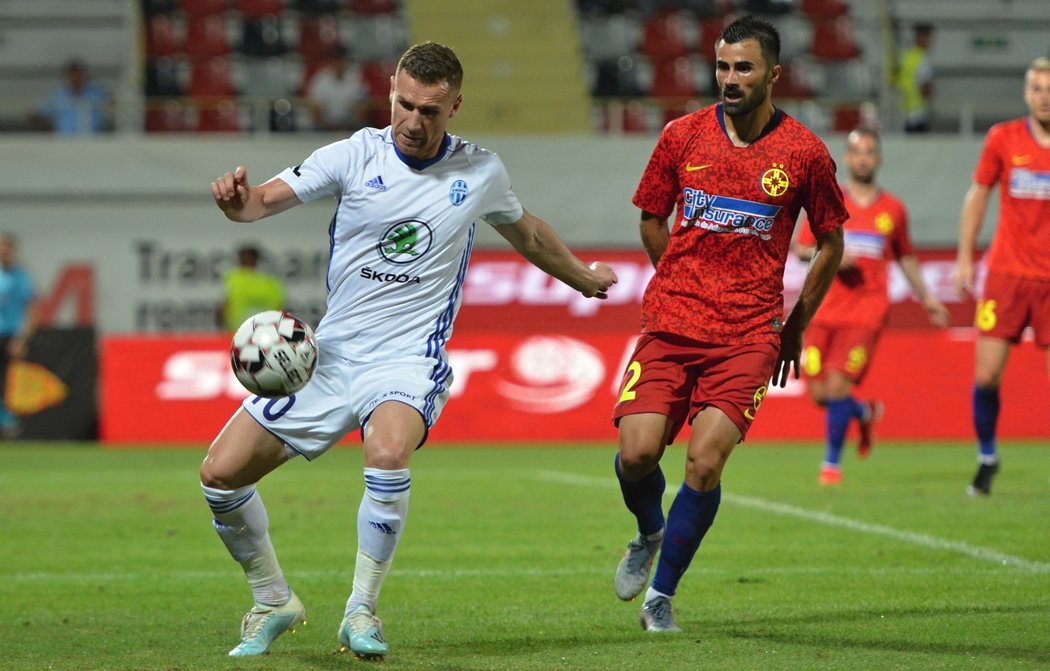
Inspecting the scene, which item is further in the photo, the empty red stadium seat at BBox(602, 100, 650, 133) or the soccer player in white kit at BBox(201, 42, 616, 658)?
the empty red stadium seat at BBox(602, 100, 650, 133)

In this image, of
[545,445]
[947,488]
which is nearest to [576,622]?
[947,488]

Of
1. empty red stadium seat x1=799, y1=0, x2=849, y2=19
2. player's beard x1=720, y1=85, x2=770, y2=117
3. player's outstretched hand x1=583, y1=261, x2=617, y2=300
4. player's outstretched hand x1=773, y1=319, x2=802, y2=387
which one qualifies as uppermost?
player's beard x1=720, y1=85, x2=770, y2=117

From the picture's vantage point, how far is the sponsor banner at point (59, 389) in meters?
17.2

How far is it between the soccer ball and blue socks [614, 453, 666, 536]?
1.46m

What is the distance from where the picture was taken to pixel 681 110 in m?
21.5

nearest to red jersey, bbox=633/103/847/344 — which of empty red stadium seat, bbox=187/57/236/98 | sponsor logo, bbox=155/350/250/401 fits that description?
sponsor logo, bbox=155/350/250/401

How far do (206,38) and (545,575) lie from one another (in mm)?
17289

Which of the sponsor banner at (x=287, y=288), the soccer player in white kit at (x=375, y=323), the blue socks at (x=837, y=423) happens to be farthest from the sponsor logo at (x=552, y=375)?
the soccer player in white kit at (x=375, y=323)

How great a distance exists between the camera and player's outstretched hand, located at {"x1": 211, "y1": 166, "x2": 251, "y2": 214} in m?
5.33

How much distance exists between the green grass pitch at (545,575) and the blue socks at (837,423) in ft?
0.95

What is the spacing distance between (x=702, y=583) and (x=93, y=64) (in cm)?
1832

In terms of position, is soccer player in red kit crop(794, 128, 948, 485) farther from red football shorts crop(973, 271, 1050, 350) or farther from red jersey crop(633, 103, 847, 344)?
red jersey crop(633, 103, 847, 344)

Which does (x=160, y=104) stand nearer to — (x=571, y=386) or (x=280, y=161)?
(x=280, y=161)

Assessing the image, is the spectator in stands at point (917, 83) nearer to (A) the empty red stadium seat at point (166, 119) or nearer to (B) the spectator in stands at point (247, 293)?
(B) the spectator in stands at point (247, 293)
